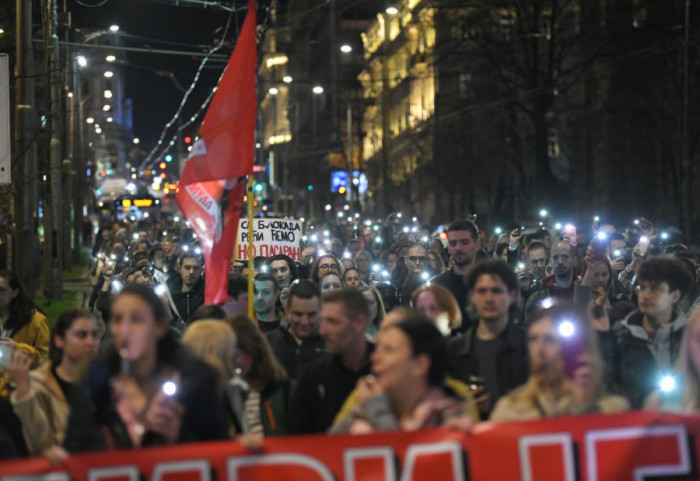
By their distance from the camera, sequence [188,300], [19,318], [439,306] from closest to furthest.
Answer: [439,306] < [19,318] < [188,300]

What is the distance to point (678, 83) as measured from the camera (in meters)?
38.2

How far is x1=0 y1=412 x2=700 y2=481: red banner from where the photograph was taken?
16.3 ft

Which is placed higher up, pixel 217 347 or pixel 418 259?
pixel 418 259

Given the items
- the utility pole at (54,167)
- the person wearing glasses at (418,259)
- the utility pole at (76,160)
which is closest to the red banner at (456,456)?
the person wearing glasses at (418,259)

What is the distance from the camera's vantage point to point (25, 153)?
56.2ft

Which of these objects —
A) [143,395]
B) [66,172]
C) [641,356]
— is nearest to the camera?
[143,395]

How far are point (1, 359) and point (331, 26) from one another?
128m

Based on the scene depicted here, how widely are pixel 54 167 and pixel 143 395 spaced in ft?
77.0

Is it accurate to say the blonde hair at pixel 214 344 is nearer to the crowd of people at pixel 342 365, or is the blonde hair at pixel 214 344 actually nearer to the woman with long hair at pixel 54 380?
the crowd of people at pixel 342 365

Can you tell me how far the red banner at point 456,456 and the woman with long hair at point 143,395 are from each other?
14 cm

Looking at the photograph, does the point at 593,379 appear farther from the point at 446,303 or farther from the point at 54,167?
the point at 54,167

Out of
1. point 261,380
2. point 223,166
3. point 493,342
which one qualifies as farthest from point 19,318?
point 493,342

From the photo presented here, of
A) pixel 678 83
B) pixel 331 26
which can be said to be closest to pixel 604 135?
pixel 678 83

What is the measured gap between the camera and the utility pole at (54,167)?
24.7 m
